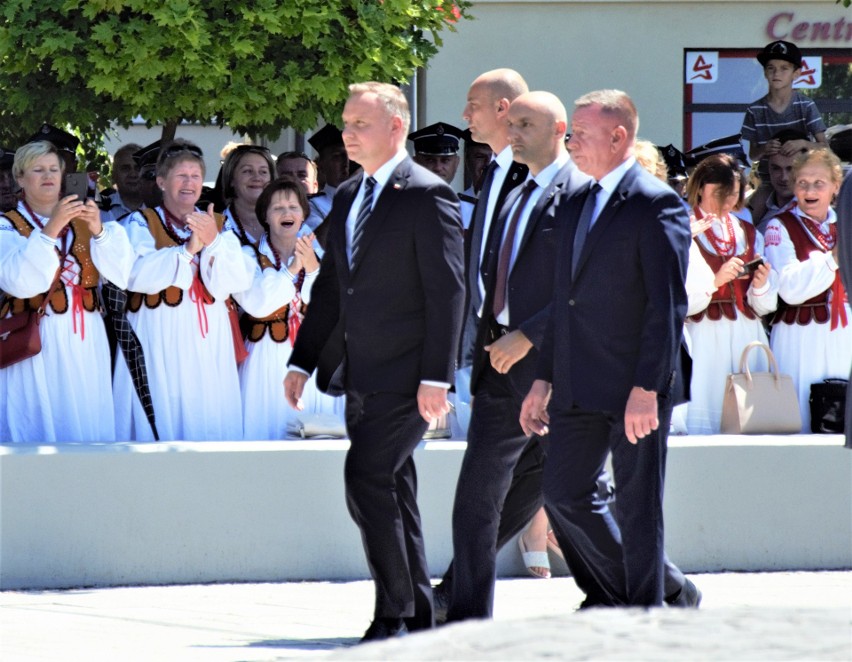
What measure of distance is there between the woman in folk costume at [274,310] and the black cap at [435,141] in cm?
148

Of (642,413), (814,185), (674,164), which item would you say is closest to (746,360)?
(814,185)

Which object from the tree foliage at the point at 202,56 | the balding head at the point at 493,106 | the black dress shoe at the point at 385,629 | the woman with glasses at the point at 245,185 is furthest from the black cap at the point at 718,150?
the black dress shoe at the point at 385,629

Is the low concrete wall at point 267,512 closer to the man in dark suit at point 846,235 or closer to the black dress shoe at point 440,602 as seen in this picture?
the black dress shoe at point 440,602

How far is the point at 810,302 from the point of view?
9500 millimetres

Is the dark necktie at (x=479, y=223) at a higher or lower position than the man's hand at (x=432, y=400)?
higher

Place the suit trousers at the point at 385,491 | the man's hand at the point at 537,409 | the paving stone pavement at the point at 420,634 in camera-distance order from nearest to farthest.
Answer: the paving stone pavement at the point at 420,634, the man's hand at the point at 537,409, the suit trousers at the point at 385,491

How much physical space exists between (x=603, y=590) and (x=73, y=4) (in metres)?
4.23

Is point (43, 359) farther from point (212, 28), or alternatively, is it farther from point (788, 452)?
point (788, 452)

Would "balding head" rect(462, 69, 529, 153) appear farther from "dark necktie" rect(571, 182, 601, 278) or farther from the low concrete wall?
the low concrete wall

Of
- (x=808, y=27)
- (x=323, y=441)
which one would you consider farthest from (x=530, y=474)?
(x=808, y=27)

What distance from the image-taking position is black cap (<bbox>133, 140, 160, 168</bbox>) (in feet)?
32.3

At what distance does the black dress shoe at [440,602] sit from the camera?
7.05m

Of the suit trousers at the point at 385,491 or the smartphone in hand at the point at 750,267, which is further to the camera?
the smartphone in hand at the point at 750,267

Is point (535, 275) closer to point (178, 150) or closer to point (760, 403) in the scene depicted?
point (760, 403)
